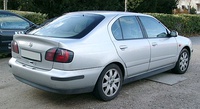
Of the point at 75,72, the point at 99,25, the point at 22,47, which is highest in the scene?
the point at 99,25

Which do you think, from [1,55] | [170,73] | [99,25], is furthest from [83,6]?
[99,25]

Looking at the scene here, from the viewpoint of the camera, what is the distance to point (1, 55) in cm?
755

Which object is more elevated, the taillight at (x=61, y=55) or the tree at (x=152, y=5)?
the tree at (x=152, y=5)

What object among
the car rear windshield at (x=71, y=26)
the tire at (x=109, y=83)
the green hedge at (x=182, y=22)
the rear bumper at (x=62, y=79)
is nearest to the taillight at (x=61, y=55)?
the rear bumper at (x=62, y=79)

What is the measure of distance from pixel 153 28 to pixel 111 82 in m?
1.71

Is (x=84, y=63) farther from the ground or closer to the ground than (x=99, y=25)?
closer to the ground

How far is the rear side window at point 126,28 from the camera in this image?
14.4 ft

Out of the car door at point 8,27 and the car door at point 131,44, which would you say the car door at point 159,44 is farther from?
the car door at point 8,27

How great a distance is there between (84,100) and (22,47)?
4.41ft

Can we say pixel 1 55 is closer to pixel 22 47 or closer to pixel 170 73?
pixel 22 47

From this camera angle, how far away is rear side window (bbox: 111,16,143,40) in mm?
4378

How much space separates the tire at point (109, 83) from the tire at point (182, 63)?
7.18ft

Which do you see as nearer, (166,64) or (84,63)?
(84,63)

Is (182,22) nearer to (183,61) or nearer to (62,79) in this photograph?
(183,61)
